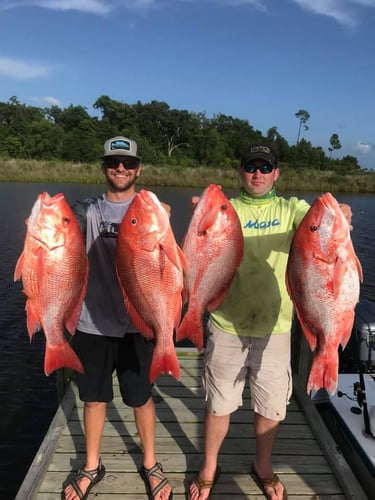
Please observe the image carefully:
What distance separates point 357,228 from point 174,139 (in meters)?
49.7

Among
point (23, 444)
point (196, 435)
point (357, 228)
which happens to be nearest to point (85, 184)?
point (357, 228)

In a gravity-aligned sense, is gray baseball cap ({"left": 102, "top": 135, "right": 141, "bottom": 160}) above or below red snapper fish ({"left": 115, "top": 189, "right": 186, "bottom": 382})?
above

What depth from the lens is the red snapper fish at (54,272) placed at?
2.39 m

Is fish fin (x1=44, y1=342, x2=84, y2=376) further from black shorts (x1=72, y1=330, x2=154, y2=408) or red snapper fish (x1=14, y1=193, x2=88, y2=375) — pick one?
black shorts (x1=72, y1=330, x2=154, y2=408)

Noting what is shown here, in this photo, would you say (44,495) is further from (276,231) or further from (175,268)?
(276,231)

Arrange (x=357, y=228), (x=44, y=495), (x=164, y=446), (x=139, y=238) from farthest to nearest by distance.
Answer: (x=357, y=228) < (x=164, y=446) < (x=44, y=495) < (x=139, y=238)

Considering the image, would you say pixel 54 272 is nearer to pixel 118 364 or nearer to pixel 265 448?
pixel 118 364

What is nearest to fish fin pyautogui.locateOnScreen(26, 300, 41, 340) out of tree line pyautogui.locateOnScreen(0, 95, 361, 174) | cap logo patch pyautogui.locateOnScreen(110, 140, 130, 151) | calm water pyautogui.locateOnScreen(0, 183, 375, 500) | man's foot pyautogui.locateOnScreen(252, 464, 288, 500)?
cap logo patch pyautogui.locateOnScreen(110, 140, 130, 151)

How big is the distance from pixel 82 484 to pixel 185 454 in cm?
92

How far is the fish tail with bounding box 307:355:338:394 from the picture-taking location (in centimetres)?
238

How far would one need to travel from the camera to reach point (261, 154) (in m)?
2.72

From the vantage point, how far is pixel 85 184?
34.2 m

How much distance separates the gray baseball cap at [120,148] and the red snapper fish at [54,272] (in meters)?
0.47

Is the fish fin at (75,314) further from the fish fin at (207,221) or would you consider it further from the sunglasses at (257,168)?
the sunglasses at (257,168)
